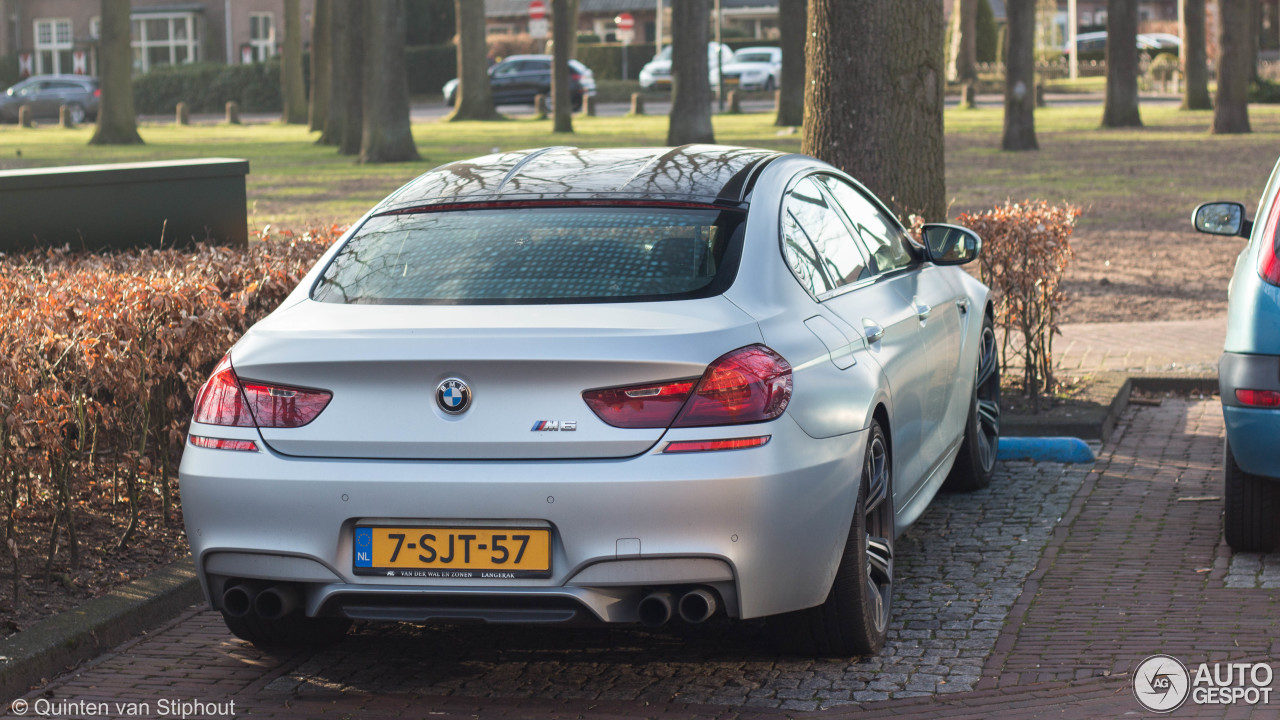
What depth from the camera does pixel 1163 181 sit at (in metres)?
22.7

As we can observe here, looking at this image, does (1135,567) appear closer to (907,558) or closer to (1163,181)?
(907,558)

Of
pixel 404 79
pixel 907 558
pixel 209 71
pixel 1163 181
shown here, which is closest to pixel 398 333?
pixel 907 558

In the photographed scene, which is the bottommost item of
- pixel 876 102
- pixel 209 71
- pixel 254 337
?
pixel 254 337

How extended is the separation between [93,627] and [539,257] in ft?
6.14

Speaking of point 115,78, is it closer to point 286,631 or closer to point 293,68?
point 293,68

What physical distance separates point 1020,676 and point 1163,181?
1979cm

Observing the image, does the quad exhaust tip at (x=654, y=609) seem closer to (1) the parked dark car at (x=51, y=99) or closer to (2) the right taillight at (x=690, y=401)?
(2) the right taillight at (x=690, y=401)

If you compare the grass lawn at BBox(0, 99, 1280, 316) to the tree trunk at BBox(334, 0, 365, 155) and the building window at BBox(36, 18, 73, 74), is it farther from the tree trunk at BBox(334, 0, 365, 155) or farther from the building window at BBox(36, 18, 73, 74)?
the building window at BBox(36, 18, 73, 74)

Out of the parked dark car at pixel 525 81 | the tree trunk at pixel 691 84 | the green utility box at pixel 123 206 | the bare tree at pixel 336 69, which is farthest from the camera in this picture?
the parked dark car at pixel 525 81

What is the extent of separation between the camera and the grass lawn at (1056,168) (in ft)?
46.3

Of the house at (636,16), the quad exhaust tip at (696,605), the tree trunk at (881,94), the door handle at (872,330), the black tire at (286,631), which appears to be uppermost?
the house at (636,16)

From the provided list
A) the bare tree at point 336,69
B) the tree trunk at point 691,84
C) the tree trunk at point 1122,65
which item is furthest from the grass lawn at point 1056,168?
the tree trunk at point 691,84

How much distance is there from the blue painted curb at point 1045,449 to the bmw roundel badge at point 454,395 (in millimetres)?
4244

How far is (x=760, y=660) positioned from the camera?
4.66m
